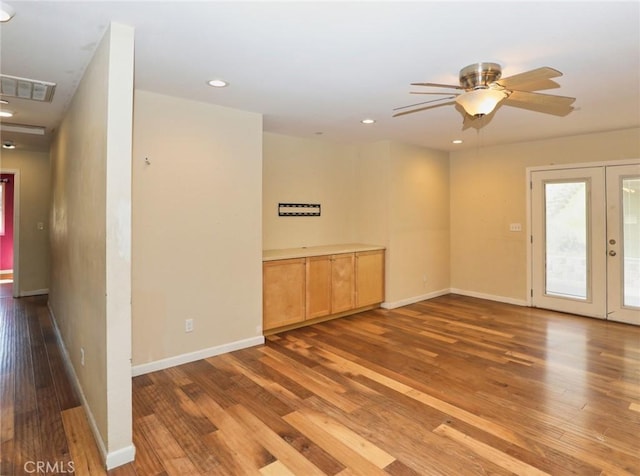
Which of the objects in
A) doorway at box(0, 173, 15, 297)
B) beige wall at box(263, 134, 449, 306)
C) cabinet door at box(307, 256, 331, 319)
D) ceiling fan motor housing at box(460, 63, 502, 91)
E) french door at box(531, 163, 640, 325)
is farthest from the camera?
doorway at box(0, 173, 15, 297)

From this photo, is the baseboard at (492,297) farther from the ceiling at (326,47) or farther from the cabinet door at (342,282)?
the ceiling at (326,47)

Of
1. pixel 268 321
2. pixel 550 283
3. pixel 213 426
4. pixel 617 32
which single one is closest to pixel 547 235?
pixel 550 283

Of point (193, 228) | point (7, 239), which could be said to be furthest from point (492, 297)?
point (7, 239)

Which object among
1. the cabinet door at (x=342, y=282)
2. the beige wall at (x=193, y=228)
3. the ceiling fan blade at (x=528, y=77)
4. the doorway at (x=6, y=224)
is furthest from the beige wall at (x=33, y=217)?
the ceiling fan blade at (x=528, y=77)

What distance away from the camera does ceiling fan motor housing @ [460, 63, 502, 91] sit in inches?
102

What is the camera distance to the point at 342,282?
16.2 feet

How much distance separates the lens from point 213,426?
2430 mm

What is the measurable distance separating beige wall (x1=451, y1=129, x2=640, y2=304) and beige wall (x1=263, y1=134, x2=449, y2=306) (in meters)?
0.49

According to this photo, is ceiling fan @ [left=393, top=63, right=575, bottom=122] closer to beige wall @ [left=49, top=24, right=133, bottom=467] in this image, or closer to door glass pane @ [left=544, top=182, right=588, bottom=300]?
beige wall @ [left=49, top=24, right=133, bottom=467]

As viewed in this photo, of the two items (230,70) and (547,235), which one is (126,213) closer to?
(230,70)

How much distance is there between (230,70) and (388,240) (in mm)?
3409

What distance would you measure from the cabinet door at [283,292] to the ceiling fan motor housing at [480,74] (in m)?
2.61

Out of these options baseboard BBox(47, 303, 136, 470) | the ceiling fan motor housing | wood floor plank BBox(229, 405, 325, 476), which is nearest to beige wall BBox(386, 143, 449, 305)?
the ceiling fan motor housing

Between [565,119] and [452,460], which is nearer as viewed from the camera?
[452,460]
